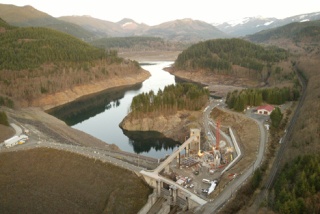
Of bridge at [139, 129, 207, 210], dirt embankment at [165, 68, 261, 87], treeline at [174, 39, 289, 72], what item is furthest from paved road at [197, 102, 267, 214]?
treeline at [174, 39, 289, 72]

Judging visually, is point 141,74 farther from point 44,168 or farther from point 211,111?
point 44,168

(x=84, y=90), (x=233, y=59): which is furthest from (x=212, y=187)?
(x=233, y=59)

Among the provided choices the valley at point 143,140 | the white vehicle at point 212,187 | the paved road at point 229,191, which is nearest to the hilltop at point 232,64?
the valley at point 143,140

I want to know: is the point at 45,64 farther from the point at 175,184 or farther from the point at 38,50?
the point at 175,184

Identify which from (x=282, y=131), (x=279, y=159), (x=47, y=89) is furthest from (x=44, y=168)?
(x=47, y=89)

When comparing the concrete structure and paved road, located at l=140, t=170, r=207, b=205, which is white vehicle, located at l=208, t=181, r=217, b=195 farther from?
the concrete structure

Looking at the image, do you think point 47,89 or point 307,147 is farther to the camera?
point 47,89
